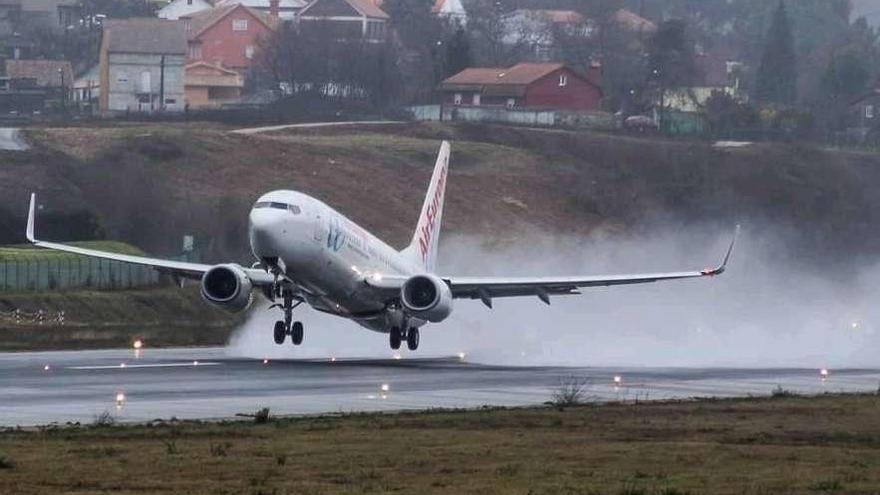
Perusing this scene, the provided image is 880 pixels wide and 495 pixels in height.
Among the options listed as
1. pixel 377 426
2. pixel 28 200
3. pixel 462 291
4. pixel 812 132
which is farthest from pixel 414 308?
pixel 812 132

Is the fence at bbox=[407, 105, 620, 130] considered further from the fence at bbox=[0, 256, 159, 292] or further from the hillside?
the fence at bbox=[0, 256, 159, 292]

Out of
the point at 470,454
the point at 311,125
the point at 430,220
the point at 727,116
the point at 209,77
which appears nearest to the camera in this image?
the point at 470,454

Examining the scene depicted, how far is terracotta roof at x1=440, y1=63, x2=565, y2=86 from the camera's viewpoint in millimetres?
162225

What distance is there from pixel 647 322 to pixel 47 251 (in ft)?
80.3

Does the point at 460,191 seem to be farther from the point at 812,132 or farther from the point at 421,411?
the point at 421,411

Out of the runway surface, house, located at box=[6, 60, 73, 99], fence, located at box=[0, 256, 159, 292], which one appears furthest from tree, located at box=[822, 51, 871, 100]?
the runway surface

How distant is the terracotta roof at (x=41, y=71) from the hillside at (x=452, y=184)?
52.9m

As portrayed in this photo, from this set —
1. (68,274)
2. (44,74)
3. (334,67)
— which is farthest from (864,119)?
(68,274)

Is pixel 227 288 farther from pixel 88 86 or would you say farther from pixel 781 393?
pixel 88 86

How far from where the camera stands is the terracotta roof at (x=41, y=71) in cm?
18362

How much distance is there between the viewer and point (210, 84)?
182875 mm

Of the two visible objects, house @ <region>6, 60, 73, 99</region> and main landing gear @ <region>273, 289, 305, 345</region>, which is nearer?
main landing gear @ <region>273, 289, 305, 345</region>

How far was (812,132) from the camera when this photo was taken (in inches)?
5502

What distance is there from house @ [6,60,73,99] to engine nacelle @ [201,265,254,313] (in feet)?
389
